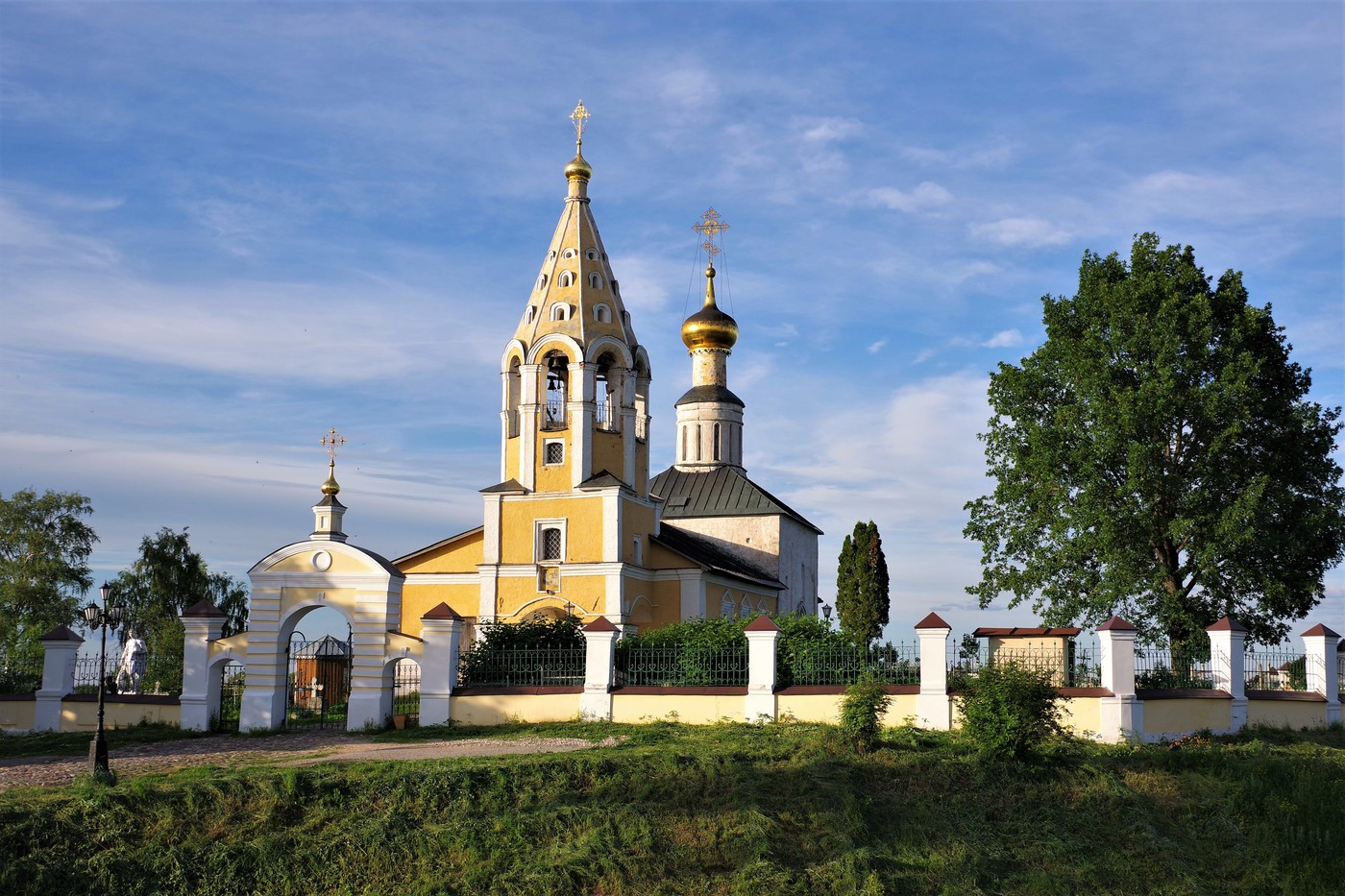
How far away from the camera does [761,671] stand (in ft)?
59.6

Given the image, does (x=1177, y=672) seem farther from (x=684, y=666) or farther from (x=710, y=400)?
(x=710, y=400)

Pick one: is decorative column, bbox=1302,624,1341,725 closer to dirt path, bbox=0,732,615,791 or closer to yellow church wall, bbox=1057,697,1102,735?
yellow church wall, bbox=1057,697,1102,735

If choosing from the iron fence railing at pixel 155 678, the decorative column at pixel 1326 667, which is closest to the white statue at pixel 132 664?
the iron fence railing at pixel 155 678

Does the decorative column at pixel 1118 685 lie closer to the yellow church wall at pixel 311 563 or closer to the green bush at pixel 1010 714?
the green bush at pixel 1010 714

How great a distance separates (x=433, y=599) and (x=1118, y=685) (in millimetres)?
18530

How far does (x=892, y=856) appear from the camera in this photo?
1218 centimetres

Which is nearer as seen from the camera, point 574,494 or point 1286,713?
point 1286,713

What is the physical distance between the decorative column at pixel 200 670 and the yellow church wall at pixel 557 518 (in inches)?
415

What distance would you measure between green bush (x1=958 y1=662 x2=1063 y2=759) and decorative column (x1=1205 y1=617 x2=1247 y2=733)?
4.27 meters

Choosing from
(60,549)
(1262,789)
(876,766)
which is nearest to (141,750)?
(876,766)

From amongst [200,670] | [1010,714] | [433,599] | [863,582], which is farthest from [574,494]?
[1010,714]

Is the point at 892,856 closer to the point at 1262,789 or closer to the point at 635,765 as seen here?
the point at 635,765

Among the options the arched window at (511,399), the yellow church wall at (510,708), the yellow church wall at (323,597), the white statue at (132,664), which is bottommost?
the yellow church wall at (510,708)

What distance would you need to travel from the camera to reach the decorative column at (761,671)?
1803 centimetres
